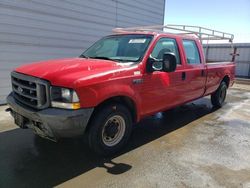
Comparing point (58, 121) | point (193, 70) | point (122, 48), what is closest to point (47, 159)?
point (58, 121)

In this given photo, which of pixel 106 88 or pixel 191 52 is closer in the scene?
pixel 106 88

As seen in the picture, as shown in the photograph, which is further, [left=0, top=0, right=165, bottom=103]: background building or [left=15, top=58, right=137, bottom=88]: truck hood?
[left=0, top=0, right=165, bottom=103]: background building

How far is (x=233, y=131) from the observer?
4.90 metres

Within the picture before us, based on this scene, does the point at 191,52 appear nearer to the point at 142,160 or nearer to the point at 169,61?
the point at 169,61

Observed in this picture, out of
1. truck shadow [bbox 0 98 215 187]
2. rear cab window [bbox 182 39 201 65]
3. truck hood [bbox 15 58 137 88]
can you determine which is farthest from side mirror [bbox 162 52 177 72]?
truck shadow [bbox 0 98 215 187]

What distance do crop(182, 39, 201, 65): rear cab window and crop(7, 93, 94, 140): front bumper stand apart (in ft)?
9.19

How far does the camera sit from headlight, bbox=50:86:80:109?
2811 millimetres

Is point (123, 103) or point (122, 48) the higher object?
point (122, 48)

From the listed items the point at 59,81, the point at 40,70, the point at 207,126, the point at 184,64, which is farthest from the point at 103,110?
the point at 207,126

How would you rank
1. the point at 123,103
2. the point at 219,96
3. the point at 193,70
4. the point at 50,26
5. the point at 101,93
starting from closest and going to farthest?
the point at 101,93 → the point at 123,103 → the point at 193,70 → the point at 219,96 → the point at 50,26

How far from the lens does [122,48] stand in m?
4.14

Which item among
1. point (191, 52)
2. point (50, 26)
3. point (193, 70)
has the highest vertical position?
point (50, 26)

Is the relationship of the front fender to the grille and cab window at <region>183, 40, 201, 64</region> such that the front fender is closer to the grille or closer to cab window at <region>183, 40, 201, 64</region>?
the grille

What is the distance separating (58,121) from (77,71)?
0.73 meters
